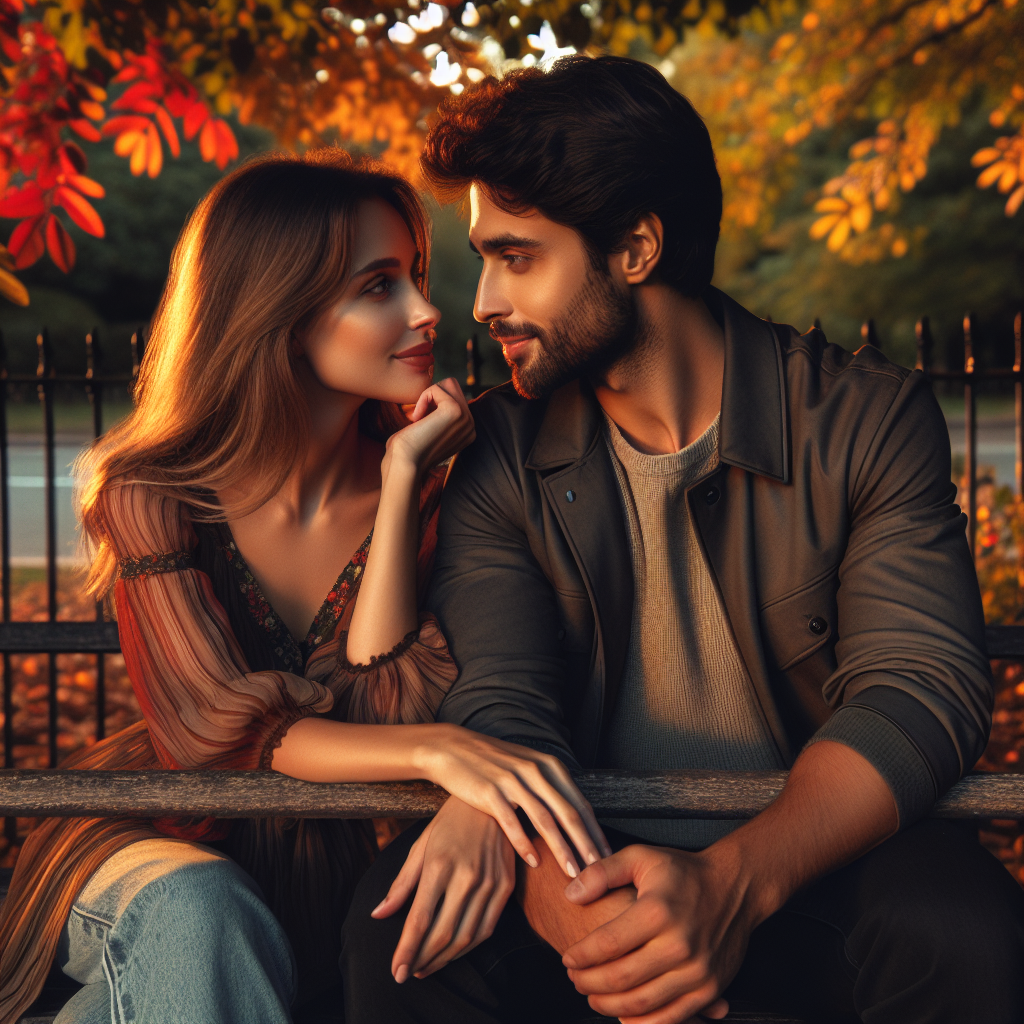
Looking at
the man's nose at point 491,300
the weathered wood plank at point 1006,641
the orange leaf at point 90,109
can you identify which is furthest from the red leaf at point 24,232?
the weathered wood plank at point 1006,641

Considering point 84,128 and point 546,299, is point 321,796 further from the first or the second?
point 84,128

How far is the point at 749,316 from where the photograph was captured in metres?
2.56

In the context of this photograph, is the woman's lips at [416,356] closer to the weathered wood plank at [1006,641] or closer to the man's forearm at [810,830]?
the man's forearm at [810,830]

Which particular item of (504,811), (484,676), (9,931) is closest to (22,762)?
(9,931)

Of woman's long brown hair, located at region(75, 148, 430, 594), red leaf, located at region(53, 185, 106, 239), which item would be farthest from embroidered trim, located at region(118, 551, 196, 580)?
red leaf, located at region(53, 185, 106, 239)

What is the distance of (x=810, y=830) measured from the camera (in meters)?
1.85

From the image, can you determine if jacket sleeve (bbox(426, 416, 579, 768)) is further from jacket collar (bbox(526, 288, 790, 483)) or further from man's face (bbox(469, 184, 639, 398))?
man's face (bbox(469, 184, 639, 398))

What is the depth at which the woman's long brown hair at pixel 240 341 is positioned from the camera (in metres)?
2.40

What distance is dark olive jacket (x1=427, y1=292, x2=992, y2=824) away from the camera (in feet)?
7.03

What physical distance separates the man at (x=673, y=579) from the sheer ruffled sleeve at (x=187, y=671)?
0.35 m

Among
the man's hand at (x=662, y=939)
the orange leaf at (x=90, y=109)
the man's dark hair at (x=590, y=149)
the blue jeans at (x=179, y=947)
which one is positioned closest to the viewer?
the man's hand at (x=662, y=939)

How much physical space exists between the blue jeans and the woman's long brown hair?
0.71 metres

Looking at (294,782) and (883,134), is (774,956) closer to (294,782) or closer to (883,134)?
(294,782)

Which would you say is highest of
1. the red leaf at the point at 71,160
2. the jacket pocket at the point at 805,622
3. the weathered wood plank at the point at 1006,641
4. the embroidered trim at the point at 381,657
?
the red leaf at the point at 71,160
